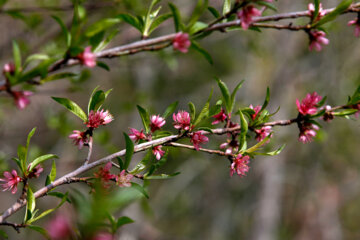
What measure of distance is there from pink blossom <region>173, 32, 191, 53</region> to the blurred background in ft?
8.97

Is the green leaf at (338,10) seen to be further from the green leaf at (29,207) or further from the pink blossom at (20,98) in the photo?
the green leaf at (29,207)

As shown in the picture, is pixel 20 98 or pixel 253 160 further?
pixel 253 160

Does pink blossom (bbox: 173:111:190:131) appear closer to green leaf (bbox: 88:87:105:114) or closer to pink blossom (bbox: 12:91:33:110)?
green leaf (bbox: 88:87:105:114)

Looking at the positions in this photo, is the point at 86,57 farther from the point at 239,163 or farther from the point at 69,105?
the point at 239,163

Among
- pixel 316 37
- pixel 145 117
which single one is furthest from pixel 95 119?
pixel 316 37

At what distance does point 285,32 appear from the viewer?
17.3ft

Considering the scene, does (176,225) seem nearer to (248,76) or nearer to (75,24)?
(248,76)

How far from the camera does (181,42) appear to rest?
1.13 metres

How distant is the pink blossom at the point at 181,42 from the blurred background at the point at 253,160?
8.97ft

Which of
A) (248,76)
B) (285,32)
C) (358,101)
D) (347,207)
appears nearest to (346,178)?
(347,207)

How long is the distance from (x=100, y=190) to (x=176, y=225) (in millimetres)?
6745

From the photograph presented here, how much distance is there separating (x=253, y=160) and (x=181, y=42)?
4.57 m

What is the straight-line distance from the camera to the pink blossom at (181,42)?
1118 mm

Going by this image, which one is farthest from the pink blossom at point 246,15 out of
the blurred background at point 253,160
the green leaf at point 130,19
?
the blurred background at point 253,160
